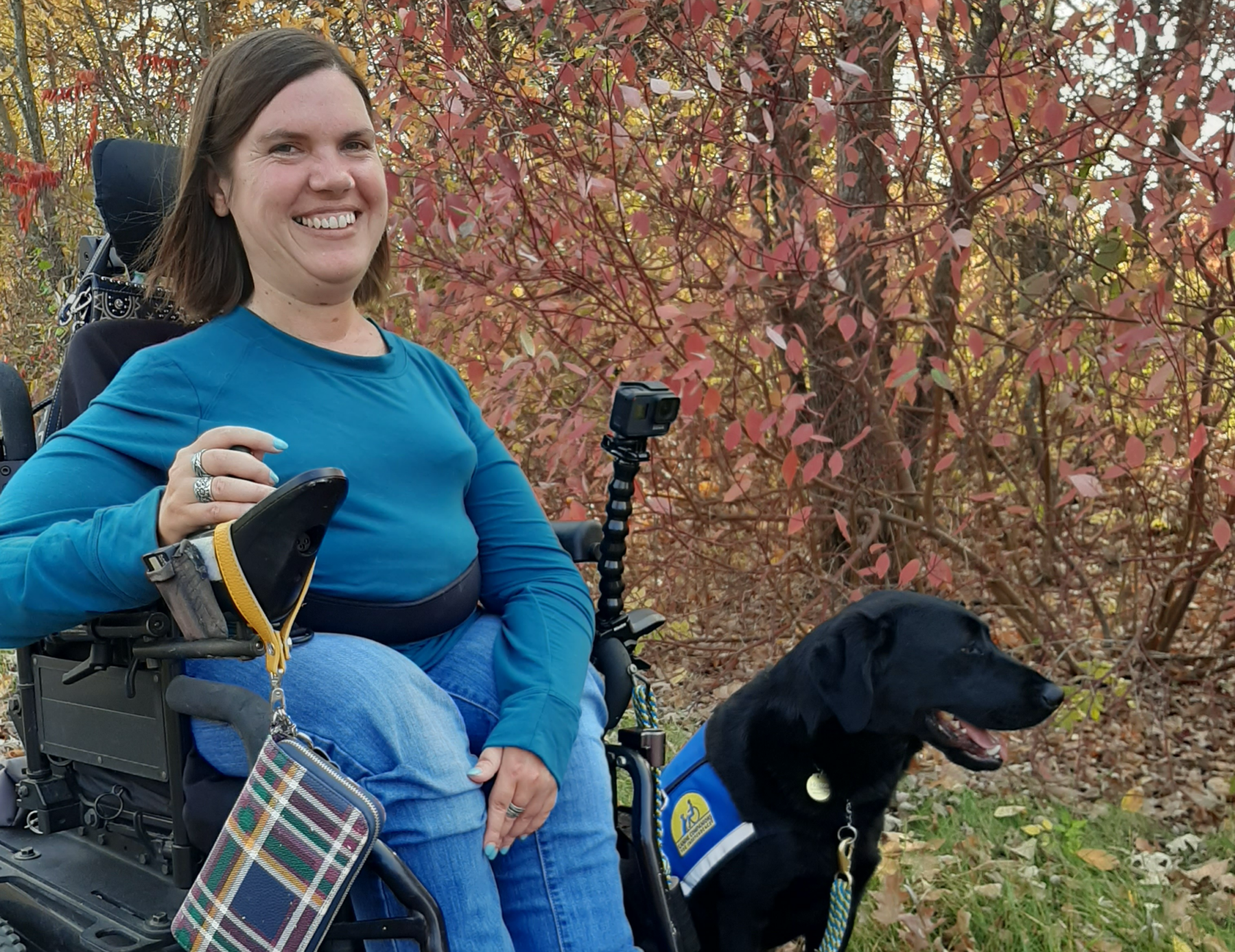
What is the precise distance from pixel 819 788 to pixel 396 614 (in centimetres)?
111

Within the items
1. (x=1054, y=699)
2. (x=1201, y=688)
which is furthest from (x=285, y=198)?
(x=1201, y=688)

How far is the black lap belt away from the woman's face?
50 cm

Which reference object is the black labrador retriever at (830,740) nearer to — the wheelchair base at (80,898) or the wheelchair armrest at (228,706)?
the wheelchair base at (80,898)

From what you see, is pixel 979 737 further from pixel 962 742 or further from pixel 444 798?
pixel 444 798

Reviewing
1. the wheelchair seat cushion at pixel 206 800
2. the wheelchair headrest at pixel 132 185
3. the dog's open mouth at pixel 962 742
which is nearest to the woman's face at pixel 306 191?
the wheelchair headrest at pixel 132 185

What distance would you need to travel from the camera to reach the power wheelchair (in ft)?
4.82

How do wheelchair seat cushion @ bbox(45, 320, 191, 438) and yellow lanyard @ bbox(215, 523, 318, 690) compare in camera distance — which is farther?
wheelchair seat cushion @ bbox(45, 320, 191, 438)

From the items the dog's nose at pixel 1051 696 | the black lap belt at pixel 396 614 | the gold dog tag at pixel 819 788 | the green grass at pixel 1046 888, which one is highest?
the black lap belt at pixel 396 614

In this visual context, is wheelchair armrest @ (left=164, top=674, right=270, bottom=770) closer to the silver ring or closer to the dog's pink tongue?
the silver ring

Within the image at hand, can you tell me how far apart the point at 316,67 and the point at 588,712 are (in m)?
1.10

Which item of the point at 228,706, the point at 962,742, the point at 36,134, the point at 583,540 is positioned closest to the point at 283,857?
the point at 228,706

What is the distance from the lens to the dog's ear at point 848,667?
2.37 meters

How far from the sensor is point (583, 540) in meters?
2.11

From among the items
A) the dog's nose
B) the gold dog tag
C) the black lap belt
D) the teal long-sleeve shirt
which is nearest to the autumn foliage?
the dog's nose
